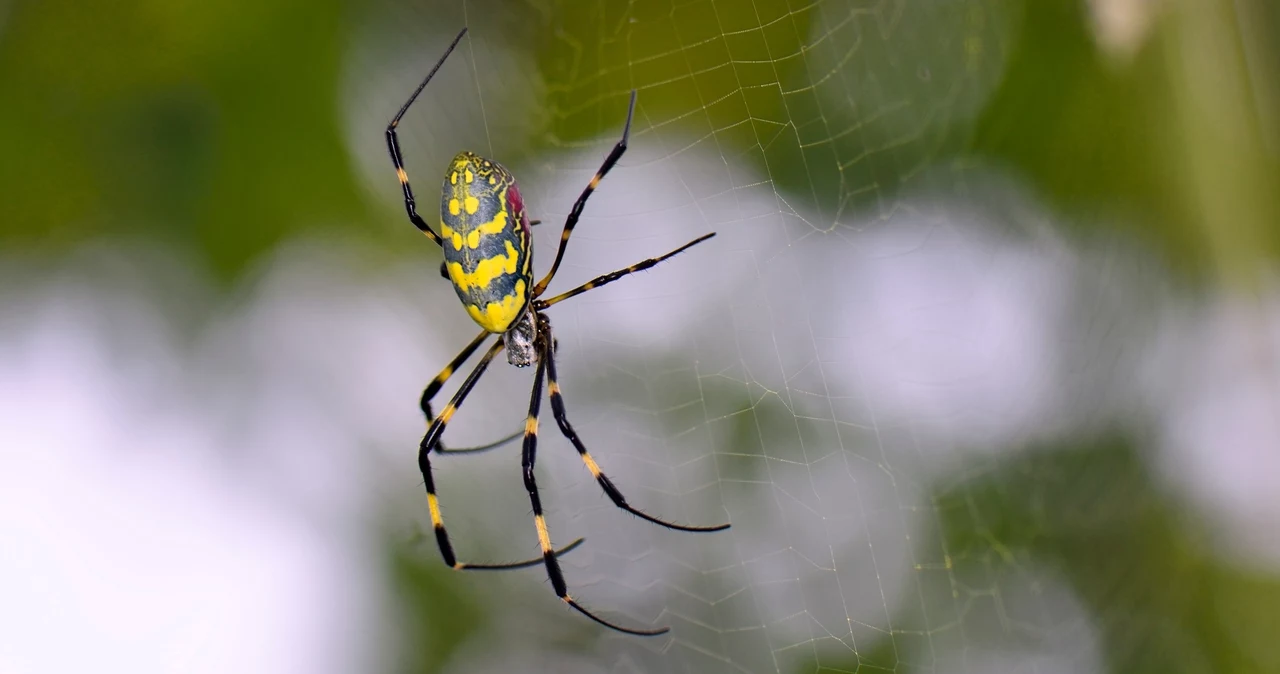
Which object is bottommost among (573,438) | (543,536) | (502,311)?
(543,536)

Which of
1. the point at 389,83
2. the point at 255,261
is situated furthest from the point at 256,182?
the point at 389,83

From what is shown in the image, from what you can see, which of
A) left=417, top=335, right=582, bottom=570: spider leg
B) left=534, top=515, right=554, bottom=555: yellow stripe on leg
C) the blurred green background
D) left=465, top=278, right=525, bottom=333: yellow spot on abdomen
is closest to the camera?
left=465, top=278, right=525, bottom=333: yellow spot on abdomen

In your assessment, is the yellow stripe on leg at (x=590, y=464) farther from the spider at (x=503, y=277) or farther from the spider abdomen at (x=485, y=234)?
the spider abdomen at (x=485, y=234)

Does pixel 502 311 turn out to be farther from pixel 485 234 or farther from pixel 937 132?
pixel 937 132

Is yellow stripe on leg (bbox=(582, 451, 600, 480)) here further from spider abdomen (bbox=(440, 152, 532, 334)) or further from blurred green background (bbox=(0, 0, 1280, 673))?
blurred green background (bbox=(0, 0, 1280, 673))

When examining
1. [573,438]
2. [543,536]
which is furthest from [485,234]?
[543,536]

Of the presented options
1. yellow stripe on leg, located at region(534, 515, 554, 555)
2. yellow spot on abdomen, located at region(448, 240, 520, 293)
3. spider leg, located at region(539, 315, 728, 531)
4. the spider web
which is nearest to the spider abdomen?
yellow spot on abdomen, located at region(448, 240, 520, 293)

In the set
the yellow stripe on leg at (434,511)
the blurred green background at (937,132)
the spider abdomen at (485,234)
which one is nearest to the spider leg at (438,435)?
the yellow stripe on leg at (434,511)
